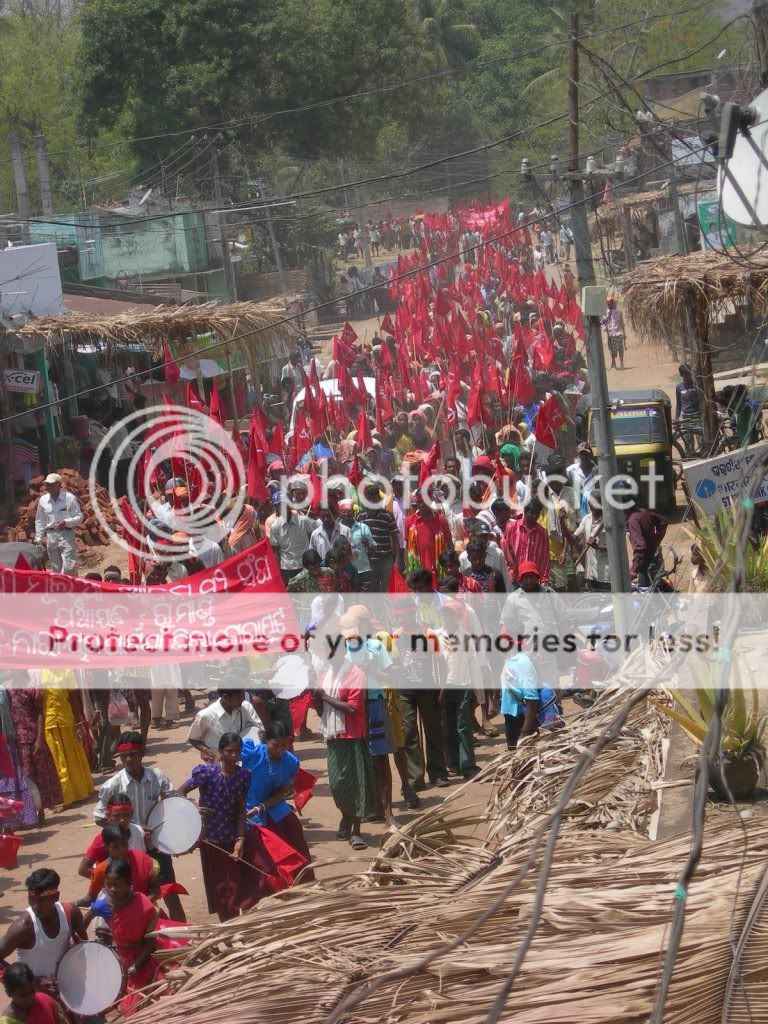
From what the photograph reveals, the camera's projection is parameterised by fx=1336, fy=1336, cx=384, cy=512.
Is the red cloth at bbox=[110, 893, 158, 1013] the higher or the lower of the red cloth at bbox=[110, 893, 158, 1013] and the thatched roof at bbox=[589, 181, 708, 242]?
the lower

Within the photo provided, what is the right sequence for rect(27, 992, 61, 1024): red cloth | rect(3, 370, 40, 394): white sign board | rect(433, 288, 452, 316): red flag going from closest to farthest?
rect(27, 992, 61, 1024): red cloth
rect(3, 370, 40, 394): white sign board
rect(433, 288, 452, 316): red flag

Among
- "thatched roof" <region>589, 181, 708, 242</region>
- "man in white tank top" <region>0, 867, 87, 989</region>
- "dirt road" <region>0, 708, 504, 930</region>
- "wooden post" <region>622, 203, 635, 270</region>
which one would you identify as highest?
"thatched roof" <region>589, 181, 708, 242</region>

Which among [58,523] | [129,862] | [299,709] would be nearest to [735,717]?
[129,862]

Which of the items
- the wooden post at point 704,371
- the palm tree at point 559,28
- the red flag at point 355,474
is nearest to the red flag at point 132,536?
the red flag at point 355,474

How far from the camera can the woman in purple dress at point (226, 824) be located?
6.88 metres

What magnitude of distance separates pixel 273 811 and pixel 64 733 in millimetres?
2548

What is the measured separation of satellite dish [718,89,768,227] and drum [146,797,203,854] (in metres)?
3.70

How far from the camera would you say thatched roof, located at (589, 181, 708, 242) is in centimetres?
2964

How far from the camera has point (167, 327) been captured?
17141mm

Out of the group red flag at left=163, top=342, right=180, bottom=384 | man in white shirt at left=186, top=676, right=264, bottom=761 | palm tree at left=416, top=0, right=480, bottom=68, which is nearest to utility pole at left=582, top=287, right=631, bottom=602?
man in white shirt at left=186, top=676, right=264, bottom=761

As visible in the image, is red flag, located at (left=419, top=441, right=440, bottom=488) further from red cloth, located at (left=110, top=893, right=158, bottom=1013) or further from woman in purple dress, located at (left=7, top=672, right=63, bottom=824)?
red cloth, located at (left=110, top=893, right=158, bottom=1013)

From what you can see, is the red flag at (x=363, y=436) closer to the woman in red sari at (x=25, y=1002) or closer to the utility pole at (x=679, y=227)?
the utility pole at (x=679, y=227)

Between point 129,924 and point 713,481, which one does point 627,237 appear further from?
point 129,924

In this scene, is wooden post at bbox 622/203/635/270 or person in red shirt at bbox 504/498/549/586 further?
wooden post at bbox 622/203/635/270
